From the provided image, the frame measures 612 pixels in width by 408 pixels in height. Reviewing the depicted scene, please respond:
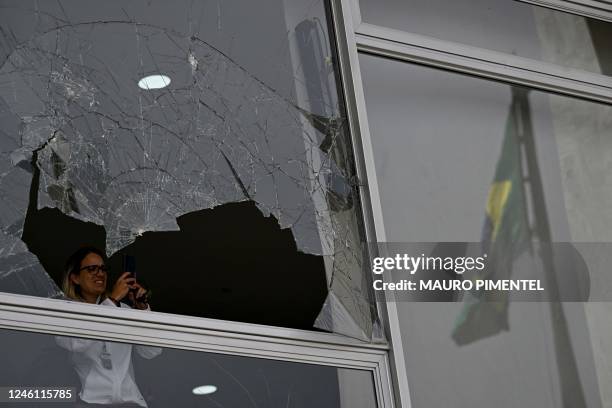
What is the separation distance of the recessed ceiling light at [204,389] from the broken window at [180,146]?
243 millimetres

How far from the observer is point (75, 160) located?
2.87 meters

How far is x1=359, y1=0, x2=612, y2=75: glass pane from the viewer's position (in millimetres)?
3912

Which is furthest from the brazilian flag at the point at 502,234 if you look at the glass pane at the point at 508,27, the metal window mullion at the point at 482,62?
the glass pane at the point at 508,27

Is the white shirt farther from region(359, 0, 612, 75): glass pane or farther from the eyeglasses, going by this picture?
region(359, 0, 612, 75): glass pane

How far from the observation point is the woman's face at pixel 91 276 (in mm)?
2773

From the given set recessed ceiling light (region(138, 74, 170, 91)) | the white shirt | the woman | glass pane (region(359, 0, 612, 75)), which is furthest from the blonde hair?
glass pane (region(359, 0, 612, 75))

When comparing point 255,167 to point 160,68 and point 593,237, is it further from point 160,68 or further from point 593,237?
point 593,237

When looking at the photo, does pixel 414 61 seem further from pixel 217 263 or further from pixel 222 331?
pixel 222 331

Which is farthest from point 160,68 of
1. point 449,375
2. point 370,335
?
point 449,375

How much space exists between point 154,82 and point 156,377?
3.25 feet

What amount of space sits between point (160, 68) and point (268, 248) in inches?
27.7

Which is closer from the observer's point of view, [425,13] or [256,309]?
[256,309]

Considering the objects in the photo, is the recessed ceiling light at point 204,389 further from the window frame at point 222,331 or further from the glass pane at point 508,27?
the glass pane at point 508,27

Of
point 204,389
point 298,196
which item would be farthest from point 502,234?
point 204,389
